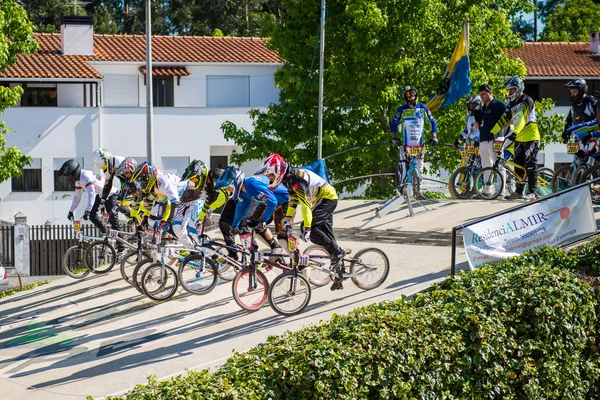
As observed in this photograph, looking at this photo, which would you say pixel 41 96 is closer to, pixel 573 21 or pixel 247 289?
pixel 247 289

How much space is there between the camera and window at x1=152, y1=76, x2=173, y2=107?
40938 millimetres

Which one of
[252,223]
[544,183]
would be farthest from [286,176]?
[544,183]

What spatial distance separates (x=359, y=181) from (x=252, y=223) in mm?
17571

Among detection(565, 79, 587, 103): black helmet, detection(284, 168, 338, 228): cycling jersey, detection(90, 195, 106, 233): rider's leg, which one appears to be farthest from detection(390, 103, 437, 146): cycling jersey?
detection(90, 195, 106, 233): rider's leg

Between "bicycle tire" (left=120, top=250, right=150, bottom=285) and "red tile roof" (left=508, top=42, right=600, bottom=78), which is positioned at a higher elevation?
"red tile roof" (left=508, top=42, right=600, bottom=78)

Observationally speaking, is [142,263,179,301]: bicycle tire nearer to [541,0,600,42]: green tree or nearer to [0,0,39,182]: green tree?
[0,0,39,182]: green tree

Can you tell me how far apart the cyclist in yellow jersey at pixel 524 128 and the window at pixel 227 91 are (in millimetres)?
25965

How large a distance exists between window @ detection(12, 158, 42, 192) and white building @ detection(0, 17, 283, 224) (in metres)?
0.04

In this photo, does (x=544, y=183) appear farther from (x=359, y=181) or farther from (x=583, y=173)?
(x=359, y=181)

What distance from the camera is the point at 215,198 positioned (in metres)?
15.1

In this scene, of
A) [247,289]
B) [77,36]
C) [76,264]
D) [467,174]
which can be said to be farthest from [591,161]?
[77,36]

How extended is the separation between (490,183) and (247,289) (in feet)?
22.1

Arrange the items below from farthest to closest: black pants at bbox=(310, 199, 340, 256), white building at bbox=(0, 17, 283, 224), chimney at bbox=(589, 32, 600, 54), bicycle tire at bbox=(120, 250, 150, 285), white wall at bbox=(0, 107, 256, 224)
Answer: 1. chimney at bbox=(589, 32, 600, 54)
2. white building at bbox=(0, 17, 283, 224)
3. white wall at bbox=(0, 107, 256, 224)
4. bicycle tire at bbox=(120, 250, 150, 285)
5. black pants at bbox=(310, 199, 340, 256)

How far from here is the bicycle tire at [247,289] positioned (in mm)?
12328
